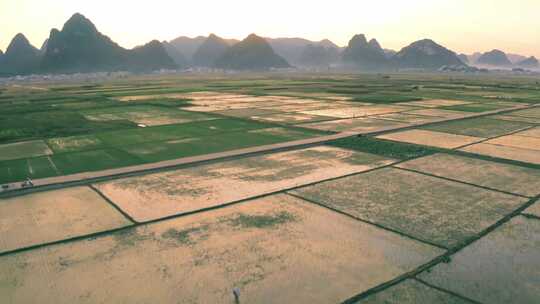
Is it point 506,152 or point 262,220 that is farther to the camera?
point 506,152

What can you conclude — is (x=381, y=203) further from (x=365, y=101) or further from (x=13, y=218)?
(x=365, y=101)

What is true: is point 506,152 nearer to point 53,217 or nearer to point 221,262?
point 221,262

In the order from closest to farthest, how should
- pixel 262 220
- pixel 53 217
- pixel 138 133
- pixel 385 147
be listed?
pixel 262 220, pixel 53 217, pixel 385 147, pixel 138 133

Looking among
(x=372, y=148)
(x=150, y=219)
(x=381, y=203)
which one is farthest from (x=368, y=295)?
(x=372, y=148)

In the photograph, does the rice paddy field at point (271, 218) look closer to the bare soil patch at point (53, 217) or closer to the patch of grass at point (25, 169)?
the bare soil patch at point (53, 217)

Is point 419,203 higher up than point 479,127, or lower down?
lower down

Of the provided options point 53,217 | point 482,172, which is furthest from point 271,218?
point 482,172
